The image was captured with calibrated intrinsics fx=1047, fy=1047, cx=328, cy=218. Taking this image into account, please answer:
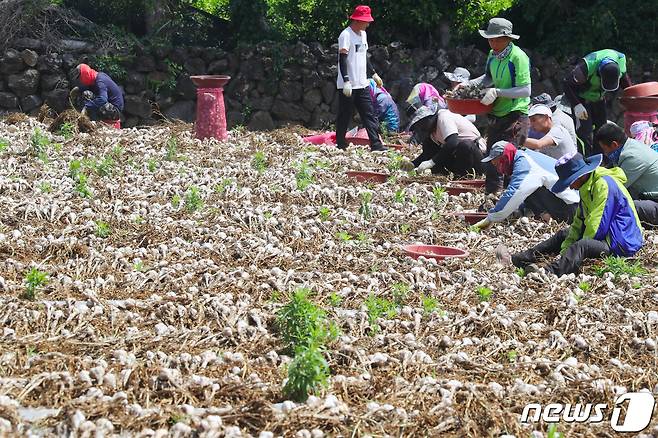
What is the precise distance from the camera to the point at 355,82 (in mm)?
10844

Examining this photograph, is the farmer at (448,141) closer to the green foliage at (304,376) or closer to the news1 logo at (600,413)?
the news1 logo at (600,413)

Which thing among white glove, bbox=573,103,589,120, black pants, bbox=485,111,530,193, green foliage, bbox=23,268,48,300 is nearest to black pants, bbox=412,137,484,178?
black pants, bbox=485,111,530,193

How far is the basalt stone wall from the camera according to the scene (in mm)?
12859

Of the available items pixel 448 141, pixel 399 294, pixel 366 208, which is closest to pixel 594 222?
pixel 399 294

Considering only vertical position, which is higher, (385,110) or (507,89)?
(507,89)

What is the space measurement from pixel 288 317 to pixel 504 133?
4420 millimetres

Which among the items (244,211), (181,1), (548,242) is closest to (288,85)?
(181,1)

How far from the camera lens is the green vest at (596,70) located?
9.30 meters

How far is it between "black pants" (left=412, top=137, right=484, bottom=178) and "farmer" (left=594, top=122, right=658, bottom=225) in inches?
72.4

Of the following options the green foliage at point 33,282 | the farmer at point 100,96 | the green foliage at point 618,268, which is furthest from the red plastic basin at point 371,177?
the green foliage at point 33,282

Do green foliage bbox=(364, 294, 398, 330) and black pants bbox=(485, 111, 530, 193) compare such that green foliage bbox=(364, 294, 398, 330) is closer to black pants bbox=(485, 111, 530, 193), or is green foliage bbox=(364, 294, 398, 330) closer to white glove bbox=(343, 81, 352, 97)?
black pants bbox=(485, 111, 530, 193)

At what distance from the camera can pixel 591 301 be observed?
5.52 m

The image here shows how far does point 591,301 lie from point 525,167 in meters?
1.97

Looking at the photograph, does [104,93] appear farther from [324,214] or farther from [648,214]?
[648,214]
